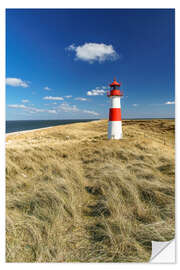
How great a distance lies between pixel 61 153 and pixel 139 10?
4259 mm

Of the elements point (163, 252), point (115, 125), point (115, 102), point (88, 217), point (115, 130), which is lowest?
point (163, 252)

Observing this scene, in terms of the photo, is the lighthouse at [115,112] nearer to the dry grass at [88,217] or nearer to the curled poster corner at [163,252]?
the dry grass at [88,217]

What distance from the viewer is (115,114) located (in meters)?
7.23

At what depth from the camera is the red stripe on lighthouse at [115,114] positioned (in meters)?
7.22

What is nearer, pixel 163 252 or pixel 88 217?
pixel 163 252

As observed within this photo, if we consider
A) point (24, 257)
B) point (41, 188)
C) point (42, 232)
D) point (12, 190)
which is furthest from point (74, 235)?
point (12, 190)

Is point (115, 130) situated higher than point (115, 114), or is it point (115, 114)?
point (115, 114)

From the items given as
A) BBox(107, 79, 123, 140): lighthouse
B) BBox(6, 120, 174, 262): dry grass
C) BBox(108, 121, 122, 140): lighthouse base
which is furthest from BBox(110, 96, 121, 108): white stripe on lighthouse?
BBox(6, 120, 174, 262): dry grass

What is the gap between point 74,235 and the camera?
1.70 m

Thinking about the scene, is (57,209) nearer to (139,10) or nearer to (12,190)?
(12,190)

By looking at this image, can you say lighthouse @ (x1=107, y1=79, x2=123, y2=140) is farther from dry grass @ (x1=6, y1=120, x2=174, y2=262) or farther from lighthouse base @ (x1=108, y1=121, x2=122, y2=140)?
dry grass @ (x1=6, y1=120, x2=174, y2=262)

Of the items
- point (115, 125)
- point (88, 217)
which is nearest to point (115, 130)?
point (115, 125)

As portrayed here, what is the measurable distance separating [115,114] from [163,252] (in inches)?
239

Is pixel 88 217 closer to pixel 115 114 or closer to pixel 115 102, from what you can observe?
pixel 115 114
